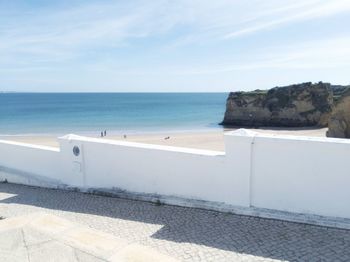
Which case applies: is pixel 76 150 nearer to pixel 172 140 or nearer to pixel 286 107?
pixel 172 140

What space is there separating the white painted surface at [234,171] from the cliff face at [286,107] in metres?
42.7

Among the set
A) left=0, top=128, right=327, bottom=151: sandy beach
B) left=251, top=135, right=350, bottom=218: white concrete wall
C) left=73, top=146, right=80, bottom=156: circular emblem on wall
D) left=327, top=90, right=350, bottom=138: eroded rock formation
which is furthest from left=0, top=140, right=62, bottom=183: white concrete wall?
A: left=0, top=128, right=327, bottom=151: sandy beach

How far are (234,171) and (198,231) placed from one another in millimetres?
1183

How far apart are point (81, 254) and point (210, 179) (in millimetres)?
2569

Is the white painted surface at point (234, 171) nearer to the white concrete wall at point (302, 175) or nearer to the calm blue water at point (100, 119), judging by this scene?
the white concrete wall at point (302, 175)

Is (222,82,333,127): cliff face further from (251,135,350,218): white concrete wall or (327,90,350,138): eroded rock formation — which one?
(251,135,350,218): white concrete wall

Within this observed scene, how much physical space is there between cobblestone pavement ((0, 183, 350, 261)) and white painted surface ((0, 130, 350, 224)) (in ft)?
1.08

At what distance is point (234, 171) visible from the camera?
18.8 ft

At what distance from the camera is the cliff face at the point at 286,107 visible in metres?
46.0

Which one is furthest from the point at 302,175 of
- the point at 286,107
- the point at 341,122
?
the point at 286,107

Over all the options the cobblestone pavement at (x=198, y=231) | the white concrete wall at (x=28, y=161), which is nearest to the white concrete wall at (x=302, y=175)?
the cobblestone pavement at (x=198, y=231)

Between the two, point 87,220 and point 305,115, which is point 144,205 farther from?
point 305,115

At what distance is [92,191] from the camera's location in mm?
7160

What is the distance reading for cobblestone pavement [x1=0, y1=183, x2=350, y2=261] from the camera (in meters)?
4.34
